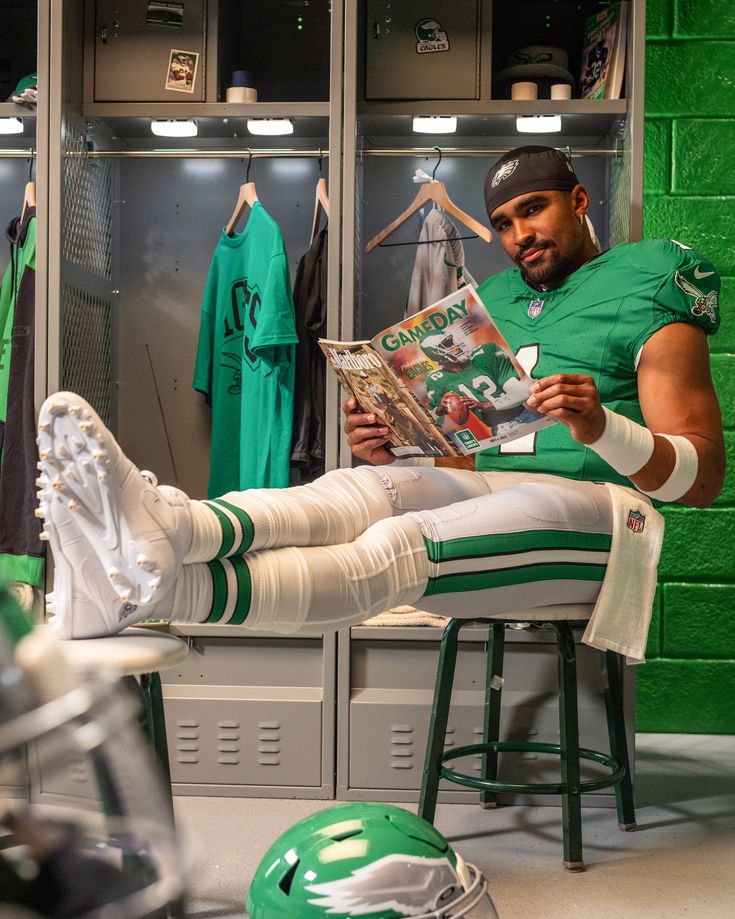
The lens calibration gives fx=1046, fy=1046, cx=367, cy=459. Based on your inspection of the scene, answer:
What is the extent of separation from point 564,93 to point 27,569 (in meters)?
1.76

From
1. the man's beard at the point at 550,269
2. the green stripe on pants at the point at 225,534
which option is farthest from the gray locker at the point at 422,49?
the green stripe on pants at the point at 225,534

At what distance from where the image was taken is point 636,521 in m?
1.88

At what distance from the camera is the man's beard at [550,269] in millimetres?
2229

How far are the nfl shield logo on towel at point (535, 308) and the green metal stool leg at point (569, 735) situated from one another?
0.69m

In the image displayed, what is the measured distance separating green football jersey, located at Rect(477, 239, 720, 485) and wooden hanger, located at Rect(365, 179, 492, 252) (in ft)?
2.01

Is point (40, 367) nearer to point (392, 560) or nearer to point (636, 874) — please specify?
point (392, 560)

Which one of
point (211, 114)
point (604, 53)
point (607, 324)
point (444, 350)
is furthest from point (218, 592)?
point (604, 53)

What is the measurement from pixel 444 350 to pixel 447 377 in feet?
0.21

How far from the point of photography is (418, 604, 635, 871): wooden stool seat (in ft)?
6.25

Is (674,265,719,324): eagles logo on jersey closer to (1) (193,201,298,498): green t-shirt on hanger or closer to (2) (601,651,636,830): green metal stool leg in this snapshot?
(2) (601,651,636,830): green metal stool leg

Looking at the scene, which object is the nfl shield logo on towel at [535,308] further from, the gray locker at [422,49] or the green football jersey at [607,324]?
the gray locker at [422,49]

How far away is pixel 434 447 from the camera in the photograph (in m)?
1.99

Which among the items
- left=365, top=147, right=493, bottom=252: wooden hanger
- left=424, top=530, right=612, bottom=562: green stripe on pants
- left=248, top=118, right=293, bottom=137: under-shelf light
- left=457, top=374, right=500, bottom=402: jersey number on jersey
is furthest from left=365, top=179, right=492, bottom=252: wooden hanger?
left=424, top=530, right=612, bottom=562: green stripe on pants

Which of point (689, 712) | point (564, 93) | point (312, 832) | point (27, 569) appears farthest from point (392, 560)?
point (689, 712)
